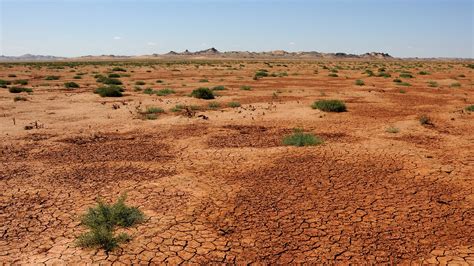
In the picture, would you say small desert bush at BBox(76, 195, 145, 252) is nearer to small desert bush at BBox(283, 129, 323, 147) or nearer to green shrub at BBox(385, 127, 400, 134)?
small desert bush at BBox(283, 129, 323, 147)

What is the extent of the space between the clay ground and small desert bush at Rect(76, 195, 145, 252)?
0.15m

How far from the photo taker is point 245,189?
775cm

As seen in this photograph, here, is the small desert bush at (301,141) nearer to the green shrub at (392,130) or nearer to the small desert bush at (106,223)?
the green shrub at (392,130)

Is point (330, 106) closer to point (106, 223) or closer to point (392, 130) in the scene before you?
point (392, 130)

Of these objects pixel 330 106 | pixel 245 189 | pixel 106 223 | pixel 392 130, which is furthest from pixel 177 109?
pixel 106 223

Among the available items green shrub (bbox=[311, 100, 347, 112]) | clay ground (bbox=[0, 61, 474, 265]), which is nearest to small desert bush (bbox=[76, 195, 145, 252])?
clay ground (bbox=[0, 61, 474, 265])

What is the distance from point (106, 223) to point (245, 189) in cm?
295

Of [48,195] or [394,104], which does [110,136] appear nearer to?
[48,195]

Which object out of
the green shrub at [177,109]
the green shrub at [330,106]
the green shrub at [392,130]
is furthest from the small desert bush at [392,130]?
the green shrub at [177,109]

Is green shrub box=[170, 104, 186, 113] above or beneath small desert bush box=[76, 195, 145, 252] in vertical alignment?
above

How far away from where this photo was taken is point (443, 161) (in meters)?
9.16

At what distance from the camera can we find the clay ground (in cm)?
543

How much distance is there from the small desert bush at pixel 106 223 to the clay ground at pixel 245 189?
0.15 m

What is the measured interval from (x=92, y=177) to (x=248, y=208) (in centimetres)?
396
